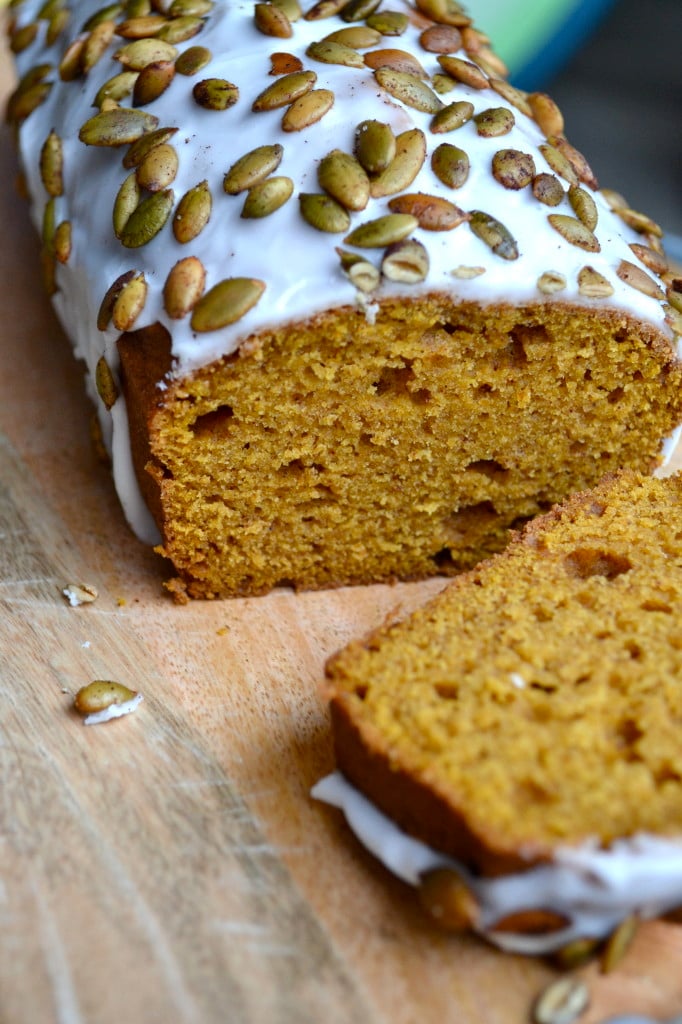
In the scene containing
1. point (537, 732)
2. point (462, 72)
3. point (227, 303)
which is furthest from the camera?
point (462, 72)

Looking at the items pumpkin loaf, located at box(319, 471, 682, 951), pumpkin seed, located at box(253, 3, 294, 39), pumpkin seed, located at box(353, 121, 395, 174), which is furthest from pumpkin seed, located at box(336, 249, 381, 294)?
→ pumpkin seed, located at box(253, 3, 294, 39)

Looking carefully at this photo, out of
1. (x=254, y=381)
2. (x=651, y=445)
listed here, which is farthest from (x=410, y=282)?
(x=651, y=445)

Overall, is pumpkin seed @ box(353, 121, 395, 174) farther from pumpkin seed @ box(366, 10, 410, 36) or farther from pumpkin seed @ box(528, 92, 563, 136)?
pumpkin seed @ box(528, 92, 563, 136)

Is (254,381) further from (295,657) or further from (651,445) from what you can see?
(651,445)

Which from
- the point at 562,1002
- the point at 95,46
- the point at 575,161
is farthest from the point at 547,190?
the point at 562,1002

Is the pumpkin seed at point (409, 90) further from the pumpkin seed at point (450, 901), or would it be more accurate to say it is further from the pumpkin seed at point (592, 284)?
the pumpkin seed at point (450, 901)

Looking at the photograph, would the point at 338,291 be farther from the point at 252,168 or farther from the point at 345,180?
the point at 252,168
